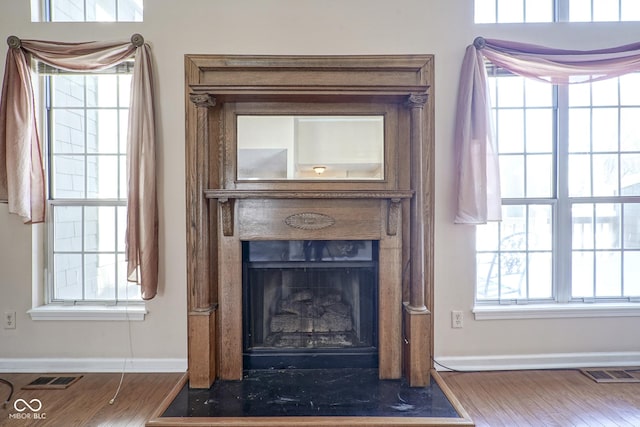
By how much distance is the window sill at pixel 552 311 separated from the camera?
7.93ft

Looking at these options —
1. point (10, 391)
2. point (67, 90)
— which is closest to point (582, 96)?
point (67, 90)

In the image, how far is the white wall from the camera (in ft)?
7.64

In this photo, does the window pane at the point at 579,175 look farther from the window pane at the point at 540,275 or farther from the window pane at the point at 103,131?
the window pane at the point at 103,131

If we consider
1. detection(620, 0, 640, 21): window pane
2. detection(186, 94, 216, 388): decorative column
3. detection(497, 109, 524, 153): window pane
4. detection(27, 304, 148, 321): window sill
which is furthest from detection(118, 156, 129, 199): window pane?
detection(620, 0, 640, 21): window pane

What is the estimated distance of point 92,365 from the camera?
7.86ft

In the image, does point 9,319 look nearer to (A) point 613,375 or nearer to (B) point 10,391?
(B) point 10,391

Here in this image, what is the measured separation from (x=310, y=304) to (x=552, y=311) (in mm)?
1791

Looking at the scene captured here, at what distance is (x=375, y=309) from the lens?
2.35 meters

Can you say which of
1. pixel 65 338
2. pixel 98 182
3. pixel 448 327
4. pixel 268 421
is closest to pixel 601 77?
pixel 448 327

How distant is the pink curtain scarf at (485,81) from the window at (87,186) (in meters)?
2.48

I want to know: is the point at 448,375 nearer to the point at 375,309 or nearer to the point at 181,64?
the point at 375,309

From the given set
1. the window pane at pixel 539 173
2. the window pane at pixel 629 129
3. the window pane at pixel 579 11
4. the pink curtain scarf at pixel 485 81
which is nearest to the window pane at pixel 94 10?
the pink curtain scarf at pixel 485 81

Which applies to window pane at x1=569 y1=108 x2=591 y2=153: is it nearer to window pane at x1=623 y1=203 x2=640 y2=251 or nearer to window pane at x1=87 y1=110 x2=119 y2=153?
window pane at x1=623 y1=203 x2=640 y2=251

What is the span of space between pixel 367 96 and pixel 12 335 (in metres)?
3.07
